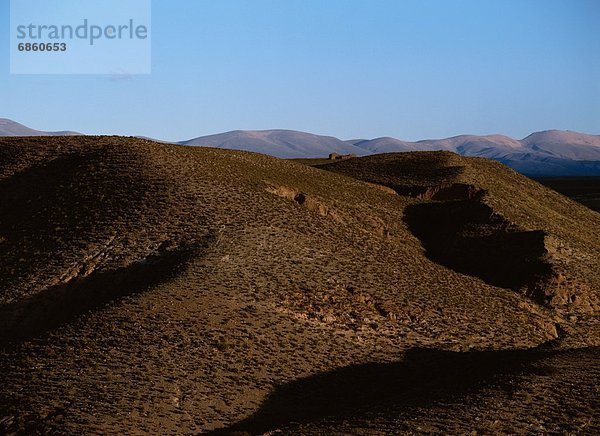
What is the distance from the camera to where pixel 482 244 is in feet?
170

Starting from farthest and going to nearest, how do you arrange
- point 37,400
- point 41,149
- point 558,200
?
point 558,200
point 41,149
point 37,400

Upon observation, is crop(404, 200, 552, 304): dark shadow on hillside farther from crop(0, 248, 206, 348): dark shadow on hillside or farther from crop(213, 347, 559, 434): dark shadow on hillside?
crop(0, 248, 206, 348): dark shadow on hillside

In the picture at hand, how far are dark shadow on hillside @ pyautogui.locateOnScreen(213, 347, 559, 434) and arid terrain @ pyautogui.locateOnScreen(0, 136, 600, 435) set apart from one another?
4.5 inches

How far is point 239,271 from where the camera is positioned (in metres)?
38.8

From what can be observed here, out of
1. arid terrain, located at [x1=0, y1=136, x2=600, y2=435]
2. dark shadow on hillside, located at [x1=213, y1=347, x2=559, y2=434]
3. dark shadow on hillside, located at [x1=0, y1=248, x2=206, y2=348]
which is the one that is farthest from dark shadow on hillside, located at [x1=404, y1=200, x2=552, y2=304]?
Answer: dark shadow on hillside, located at [x1=0, y1=248, x2=206, y2=348]

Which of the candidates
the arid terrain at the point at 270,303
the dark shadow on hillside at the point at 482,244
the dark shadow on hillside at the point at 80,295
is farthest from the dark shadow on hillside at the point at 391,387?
the dark shadow on hillside at the point at 482,244

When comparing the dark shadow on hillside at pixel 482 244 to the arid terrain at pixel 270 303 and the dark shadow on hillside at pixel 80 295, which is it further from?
the dark shadow on hillside at pixel 80 295

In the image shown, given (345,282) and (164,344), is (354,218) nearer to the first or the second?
(345,282)

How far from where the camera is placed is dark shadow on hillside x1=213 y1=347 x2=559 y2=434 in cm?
2666

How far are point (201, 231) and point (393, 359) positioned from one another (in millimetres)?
14612

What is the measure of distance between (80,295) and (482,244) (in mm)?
27149

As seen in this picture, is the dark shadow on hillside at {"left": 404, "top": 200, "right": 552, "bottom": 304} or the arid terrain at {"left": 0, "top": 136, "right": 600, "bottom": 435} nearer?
the arid terrain at {"left": 0, "top": 136, "right": 600, "bottom": 435}

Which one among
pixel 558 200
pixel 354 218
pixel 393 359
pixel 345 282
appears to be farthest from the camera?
pixel 558 200

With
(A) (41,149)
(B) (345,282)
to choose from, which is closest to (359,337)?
(B) (345,282)
